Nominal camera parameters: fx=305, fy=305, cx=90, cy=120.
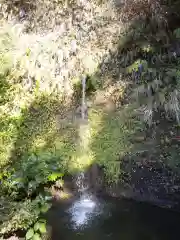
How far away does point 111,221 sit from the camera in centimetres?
494

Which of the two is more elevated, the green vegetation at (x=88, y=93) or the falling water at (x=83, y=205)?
the green vegetation at (x=88, y=93)

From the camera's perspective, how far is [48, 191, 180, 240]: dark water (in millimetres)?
4602

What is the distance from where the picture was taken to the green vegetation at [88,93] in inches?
243

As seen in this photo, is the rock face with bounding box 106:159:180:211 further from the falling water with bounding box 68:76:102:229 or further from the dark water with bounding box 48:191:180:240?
the falling water with bounding box 68:76:102:229

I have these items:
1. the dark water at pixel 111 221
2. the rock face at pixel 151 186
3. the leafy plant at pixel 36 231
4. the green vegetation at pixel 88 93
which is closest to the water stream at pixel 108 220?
the dark water at pixel 111 221

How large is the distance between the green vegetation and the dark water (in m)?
0.56

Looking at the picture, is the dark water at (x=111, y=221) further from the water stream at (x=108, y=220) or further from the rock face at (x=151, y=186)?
the rock face at (x=151, y=186)

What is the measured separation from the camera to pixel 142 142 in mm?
6082

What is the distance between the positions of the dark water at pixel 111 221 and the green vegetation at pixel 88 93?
560mm

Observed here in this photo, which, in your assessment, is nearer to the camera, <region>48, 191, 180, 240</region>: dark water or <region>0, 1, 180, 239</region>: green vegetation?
<region>48, 191, 180, 240</region>: dark water

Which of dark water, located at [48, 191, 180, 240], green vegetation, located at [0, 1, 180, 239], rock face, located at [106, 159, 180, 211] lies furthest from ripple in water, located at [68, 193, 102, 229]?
green vegetation, located at [0, 1, 180, 239]

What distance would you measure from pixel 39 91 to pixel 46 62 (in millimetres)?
767

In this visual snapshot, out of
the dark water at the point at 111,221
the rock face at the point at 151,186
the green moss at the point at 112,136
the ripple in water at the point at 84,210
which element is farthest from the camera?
the green moss at the point at 112,136

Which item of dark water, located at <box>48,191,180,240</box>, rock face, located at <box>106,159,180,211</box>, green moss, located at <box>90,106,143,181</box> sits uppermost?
green moss, located at <box>90,106,143,181</box>
